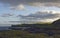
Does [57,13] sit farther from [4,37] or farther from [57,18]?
[4,37]

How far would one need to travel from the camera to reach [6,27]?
10031 millimetres

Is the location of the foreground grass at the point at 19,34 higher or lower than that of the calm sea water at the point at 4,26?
lower

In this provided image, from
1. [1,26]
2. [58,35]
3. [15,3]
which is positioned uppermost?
[15,3]

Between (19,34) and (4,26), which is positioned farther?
(4,26)

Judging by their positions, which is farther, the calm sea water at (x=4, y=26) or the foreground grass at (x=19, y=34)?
the calm sea water at (x=4, y=26)

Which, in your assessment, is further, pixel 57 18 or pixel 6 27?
pixel 57 18

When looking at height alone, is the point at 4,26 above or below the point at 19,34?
above

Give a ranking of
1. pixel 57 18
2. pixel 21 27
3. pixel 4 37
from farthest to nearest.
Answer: pixel 57 18 < pixel 21 27 < pixel 4 37

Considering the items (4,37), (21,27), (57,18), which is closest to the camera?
(4,37)

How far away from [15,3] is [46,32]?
2.68 metres

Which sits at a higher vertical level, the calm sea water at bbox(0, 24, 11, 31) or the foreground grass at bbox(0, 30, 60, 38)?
the calm sea water at bbox(0, 24, 11, 31)

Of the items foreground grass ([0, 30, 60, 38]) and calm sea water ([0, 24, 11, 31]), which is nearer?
foreground grass ([0, 30, 60, 38])

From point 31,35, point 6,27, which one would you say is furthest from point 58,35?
point 6,27

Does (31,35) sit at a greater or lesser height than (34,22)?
lesser
